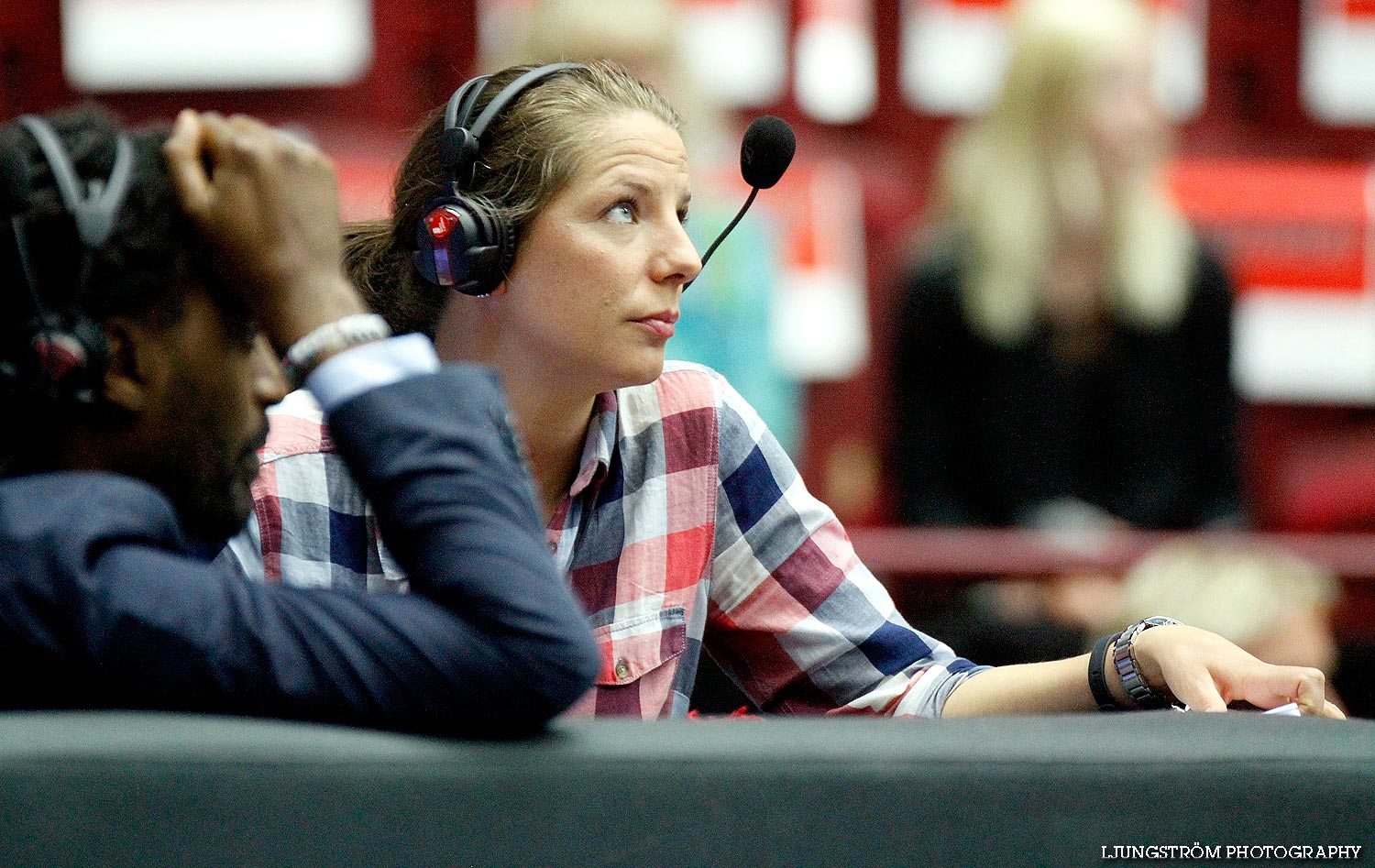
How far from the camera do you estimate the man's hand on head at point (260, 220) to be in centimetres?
94

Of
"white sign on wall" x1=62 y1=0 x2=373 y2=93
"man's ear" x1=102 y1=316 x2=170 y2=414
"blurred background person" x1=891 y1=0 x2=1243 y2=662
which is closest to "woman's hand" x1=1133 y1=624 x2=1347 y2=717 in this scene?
"man's ear" x1=102 y1=316 x2=170 y2=414

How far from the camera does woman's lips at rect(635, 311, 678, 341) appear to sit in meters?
1.36

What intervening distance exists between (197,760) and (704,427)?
0.70m

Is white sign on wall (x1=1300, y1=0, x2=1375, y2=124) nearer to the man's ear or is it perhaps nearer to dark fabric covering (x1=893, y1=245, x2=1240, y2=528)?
dark fabric covering (x1=893, y1=245, x2=1240, y2=528)

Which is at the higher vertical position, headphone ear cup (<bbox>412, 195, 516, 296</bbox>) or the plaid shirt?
headphone ear cup (<bbox>412, 195, 516, 296</bbox>)

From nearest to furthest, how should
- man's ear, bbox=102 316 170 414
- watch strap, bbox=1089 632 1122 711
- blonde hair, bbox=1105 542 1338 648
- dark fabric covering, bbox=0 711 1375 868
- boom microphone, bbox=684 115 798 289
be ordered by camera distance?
dark fabric covering, bbox=0 711 1375 868 < man's ear, bbox=102 316 170 414 < watch strap, bbox=1089 632 1122 711 < boom microphone, bbox=684 115 798 289 < blonde hair, bbox=1105 542 1338 648

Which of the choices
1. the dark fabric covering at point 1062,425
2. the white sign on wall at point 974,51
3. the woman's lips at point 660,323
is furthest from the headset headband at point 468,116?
the white sign on wall at point 974,51

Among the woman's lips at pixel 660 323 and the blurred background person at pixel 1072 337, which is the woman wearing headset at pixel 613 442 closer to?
the woman's lips at pixel 660 323

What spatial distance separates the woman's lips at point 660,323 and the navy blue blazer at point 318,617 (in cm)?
48

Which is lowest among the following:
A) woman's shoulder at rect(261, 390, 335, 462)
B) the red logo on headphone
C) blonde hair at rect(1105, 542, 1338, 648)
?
blonde hair at rect(1105, 542, 1338, 648)

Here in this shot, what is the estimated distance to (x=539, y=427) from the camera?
4.66 ft

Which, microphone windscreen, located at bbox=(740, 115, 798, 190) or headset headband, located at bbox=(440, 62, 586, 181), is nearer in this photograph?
headset headband, located at bbox=(440, 62, 586, 181)

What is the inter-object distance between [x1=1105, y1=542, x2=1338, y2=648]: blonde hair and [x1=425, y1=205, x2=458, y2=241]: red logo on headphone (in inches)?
42.6

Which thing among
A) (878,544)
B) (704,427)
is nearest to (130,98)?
(878,544)
